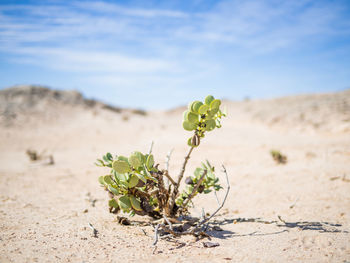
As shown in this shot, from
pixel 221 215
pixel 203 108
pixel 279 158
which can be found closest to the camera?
pixel 203 108

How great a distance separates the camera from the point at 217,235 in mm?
2461

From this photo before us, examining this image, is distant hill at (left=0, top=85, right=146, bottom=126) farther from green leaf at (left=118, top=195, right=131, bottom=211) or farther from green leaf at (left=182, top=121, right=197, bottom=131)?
green leaf at (left=182, top=121, right=197, bottom=131)

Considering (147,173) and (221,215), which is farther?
(221,215)

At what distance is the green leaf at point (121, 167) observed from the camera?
2.03 meters

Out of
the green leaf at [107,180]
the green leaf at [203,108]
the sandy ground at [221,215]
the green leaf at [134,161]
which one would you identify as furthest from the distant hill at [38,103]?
the green leaf at [203,108]

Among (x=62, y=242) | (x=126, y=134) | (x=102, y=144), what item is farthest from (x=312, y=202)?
(x=126, y=134)

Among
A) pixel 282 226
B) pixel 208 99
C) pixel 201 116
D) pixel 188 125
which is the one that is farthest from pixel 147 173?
pixel 282 226

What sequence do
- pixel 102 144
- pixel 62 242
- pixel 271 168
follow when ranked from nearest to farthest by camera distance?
pixel 62 242
pixel 271 168
pixel 102 144

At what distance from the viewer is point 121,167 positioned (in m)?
2.05

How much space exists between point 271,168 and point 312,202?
2153 mm

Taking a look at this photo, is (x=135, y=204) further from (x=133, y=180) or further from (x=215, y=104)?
(x=215, y=104)

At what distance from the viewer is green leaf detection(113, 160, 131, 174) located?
6.66 ft

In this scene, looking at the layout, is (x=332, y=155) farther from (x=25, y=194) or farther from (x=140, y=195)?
(x=25, y=194)

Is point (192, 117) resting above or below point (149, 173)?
above
